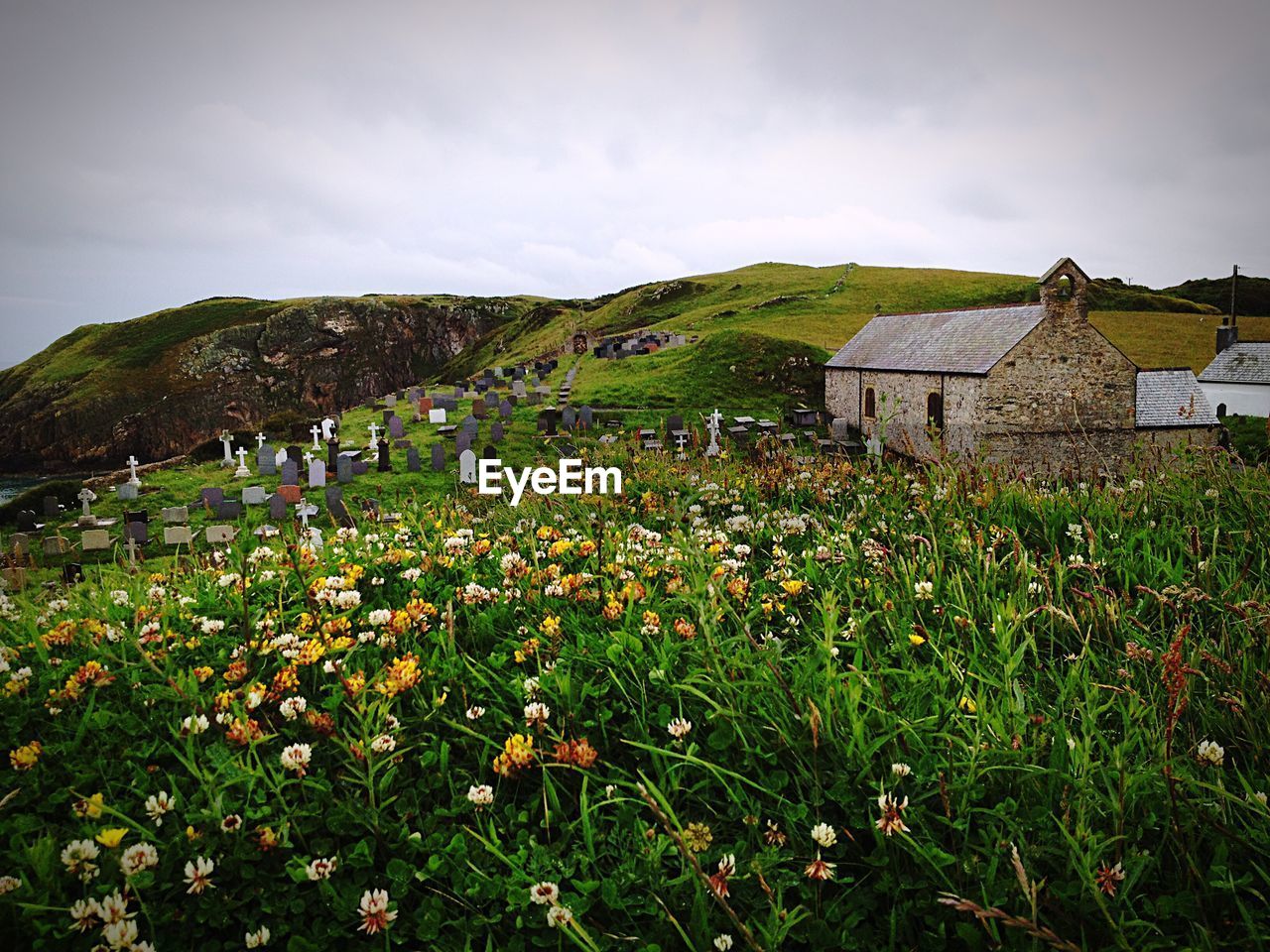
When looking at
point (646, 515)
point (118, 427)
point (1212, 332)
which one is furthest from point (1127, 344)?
point (118, 427)

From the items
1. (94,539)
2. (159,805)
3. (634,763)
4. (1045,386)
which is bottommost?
(94,539)

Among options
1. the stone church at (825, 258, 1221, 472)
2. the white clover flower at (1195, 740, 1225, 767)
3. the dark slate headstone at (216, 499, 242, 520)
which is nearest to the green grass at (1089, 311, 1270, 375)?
the stone church at (825, 258, 1221, 472)

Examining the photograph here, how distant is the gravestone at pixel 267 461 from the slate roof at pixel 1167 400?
31.4 meters

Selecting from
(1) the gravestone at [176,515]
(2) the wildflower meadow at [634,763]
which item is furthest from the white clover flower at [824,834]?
(1) the gravestone at [176,515]

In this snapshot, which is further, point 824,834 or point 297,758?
point 297,758

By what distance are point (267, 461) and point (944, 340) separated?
2603 centimetres

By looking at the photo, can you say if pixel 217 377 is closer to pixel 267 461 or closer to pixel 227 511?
pixel 267 461

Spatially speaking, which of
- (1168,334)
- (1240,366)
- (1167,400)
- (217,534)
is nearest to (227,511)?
(217,534)

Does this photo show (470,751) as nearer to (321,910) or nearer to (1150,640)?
(321,910)

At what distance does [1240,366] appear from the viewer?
39594 mm

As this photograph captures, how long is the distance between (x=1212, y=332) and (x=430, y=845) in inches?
2812

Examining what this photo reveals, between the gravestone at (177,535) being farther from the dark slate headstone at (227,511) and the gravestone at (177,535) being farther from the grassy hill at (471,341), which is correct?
the grassy hill at (471,341)

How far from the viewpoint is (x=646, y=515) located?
15.9ft

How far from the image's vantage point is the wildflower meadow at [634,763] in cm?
169
